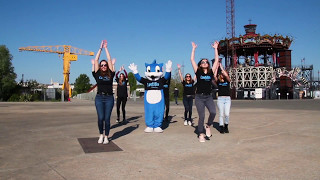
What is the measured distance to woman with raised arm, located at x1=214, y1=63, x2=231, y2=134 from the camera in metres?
7.24

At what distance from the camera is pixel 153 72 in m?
7.99

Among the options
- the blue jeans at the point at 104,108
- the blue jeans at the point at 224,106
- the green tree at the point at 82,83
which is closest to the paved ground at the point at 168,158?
the blue jeans at the point at 104,108

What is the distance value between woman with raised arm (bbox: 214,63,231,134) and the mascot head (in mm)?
1675

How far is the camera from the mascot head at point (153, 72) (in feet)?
26.1

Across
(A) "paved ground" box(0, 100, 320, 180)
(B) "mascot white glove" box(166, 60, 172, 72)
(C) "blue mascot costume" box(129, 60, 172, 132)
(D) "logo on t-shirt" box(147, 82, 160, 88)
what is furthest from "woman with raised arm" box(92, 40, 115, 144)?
(B) "mascot white glove" box(166, 60, 172, 72)

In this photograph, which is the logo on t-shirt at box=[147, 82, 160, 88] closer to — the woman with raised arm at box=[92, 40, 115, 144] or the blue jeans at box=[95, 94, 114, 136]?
the woman with raised arm at box=[92, 40, 115, 144]

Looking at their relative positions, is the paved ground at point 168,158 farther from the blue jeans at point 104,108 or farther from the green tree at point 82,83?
the green tree at point 82,83

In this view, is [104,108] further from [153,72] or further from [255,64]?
[255,64]

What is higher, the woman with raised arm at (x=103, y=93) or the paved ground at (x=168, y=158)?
the woman with raised arm at (x=103, y=93)

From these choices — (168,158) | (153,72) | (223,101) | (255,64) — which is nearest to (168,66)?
(153,72)

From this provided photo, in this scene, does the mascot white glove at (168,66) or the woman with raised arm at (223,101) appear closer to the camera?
the woman with raised arm at (223,101)

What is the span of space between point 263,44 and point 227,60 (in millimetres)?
8286

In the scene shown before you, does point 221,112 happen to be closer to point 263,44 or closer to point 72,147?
point 72,147

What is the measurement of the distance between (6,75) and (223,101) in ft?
151
